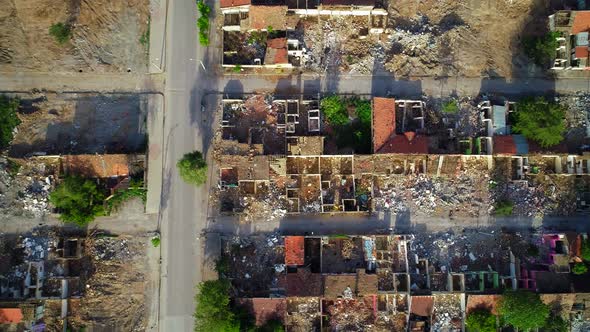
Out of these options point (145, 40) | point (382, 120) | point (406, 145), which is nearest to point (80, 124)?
point (145, 40)

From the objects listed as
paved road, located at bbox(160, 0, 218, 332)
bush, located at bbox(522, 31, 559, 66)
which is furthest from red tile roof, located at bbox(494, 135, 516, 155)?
paved road, located at bbox(160, 0, 218, 332)

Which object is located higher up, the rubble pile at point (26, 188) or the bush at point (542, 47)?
the bush at point (542, 47)

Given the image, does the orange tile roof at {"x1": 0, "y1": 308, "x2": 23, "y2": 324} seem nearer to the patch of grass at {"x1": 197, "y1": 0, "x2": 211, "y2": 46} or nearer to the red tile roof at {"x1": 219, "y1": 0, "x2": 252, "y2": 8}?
the patch of grass at {"x1": 197, "y1": 0, "x2": 211, "y2": 46}

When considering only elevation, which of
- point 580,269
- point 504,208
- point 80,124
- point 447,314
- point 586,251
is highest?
point 80,124

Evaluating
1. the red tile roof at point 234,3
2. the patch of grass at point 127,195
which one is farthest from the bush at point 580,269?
the patch of grass at point 127,195

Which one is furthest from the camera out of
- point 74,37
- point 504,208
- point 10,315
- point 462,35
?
point 462,35

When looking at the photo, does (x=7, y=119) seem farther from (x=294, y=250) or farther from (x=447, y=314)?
(x=447, y=314)

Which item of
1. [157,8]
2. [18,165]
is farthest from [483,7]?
[18,165]

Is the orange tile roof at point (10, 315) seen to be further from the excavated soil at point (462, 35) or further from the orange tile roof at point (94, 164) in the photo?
the excavated soil at point (462, 35)
